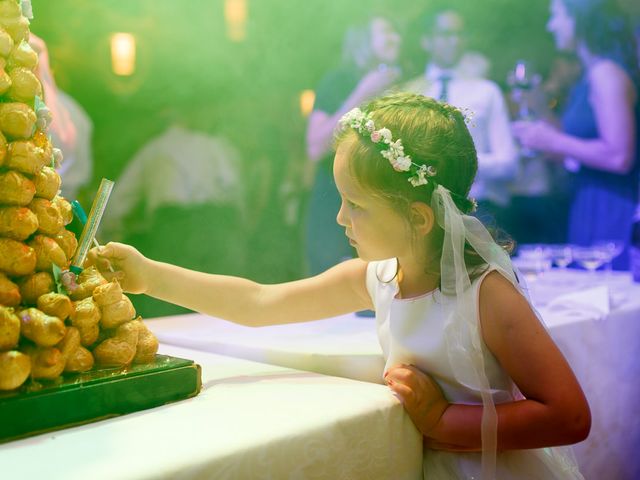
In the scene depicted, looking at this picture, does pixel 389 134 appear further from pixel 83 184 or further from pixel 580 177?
pixel 580 177

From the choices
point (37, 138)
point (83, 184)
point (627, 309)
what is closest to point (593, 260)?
point (627, 309)

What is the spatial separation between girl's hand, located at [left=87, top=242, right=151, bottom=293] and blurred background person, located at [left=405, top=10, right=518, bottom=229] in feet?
7.21

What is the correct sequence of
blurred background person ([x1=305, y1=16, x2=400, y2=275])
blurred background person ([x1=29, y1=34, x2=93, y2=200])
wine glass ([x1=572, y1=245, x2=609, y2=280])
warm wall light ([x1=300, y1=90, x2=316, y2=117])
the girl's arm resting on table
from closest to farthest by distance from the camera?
the girl's arm resting on table → blurred background person ([x1=29, y1=34, x2=93, y2=200]) → wine glass ([x1=572, y1=245, x2=609, y2=280]) → blurred background person ([x1=305, y1=16, x2=400, y2=275]) → warm wall light ([x1=300, y1=90, x2=316, y2=117])

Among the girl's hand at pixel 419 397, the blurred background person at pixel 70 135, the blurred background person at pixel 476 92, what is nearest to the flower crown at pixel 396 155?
the girl's hand at pixel 419 397

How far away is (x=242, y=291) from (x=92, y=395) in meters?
0.48

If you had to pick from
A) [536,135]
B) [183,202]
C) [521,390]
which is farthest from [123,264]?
[536,135]

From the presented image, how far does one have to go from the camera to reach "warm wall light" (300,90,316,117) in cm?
384

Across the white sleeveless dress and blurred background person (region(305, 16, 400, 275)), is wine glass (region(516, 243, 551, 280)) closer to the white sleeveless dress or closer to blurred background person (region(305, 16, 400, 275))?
blurred background person (region(305, 16, 400, 275))

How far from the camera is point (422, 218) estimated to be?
1.15 metres

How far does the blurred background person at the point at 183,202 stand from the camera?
111 inches

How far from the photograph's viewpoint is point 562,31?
3.68 meters

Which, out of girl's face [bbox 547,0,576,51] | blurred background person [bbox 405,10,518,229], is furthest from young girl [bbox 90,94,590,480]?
girl's face [bbox 547,0,576,51]

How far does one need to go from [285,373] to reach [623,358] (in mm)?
1107

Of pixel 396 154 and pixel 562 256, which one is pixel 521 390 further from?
pixel 562 256
